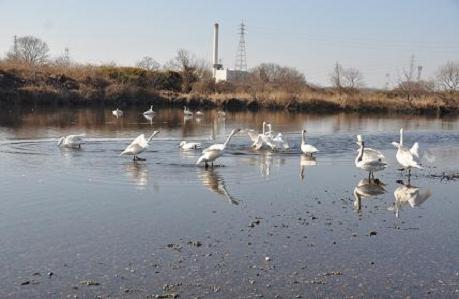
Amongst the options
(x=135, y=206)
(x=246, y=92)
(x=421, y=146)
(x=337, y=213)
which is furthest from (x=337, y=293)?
(x=246, y=92)

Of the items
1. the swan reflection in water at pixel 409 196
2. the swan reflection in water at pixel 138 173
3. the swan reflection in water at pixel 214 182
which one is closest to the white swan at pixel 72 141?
the swan reflection in water at pixel 138 173

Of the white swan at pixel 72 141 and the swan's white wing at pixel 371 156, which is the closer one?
the swan's white wing at pixel 371 156

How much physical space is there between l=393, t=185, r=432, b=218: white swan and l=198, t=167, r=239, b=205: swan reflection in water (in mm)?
3112

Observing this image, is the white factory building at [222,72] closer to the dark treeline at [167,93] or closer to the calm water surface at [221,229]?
the dark treeline at [167,93]

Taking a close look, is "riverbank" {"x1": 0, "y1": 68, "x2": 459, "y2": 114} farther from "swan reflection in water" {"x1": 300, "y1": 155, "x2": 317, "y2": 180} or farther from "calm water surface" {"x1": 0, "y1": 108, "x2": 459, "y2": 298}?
"calm water surface" {"x1": 0, "y1": 108, "x2": 459, "y2": 298}

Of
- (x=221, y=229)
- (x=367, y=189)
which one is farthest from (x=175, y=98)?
(x=221, y=229)

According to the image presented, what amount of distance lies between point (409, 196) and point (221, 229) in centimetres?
477

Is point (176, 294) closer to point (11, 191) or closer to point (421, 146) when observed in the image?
point (11, 191)

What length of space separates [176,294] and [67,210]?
4.42 meters

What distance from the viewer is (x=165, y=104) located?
5397 centimetres

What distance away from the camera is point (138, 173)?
565 inches

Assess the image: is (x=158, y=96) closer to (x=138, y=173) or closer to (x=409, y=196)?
(x=138, y=173)

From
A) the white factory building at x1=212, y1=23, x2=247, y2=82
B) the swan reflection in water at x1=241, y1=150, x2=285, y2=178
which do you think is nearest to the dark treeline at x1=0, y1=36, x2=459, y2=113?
the white factory building at x1=212, y1=23, x2=247, y2=82

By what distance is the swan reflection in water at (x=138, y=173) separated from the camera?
13.0m
